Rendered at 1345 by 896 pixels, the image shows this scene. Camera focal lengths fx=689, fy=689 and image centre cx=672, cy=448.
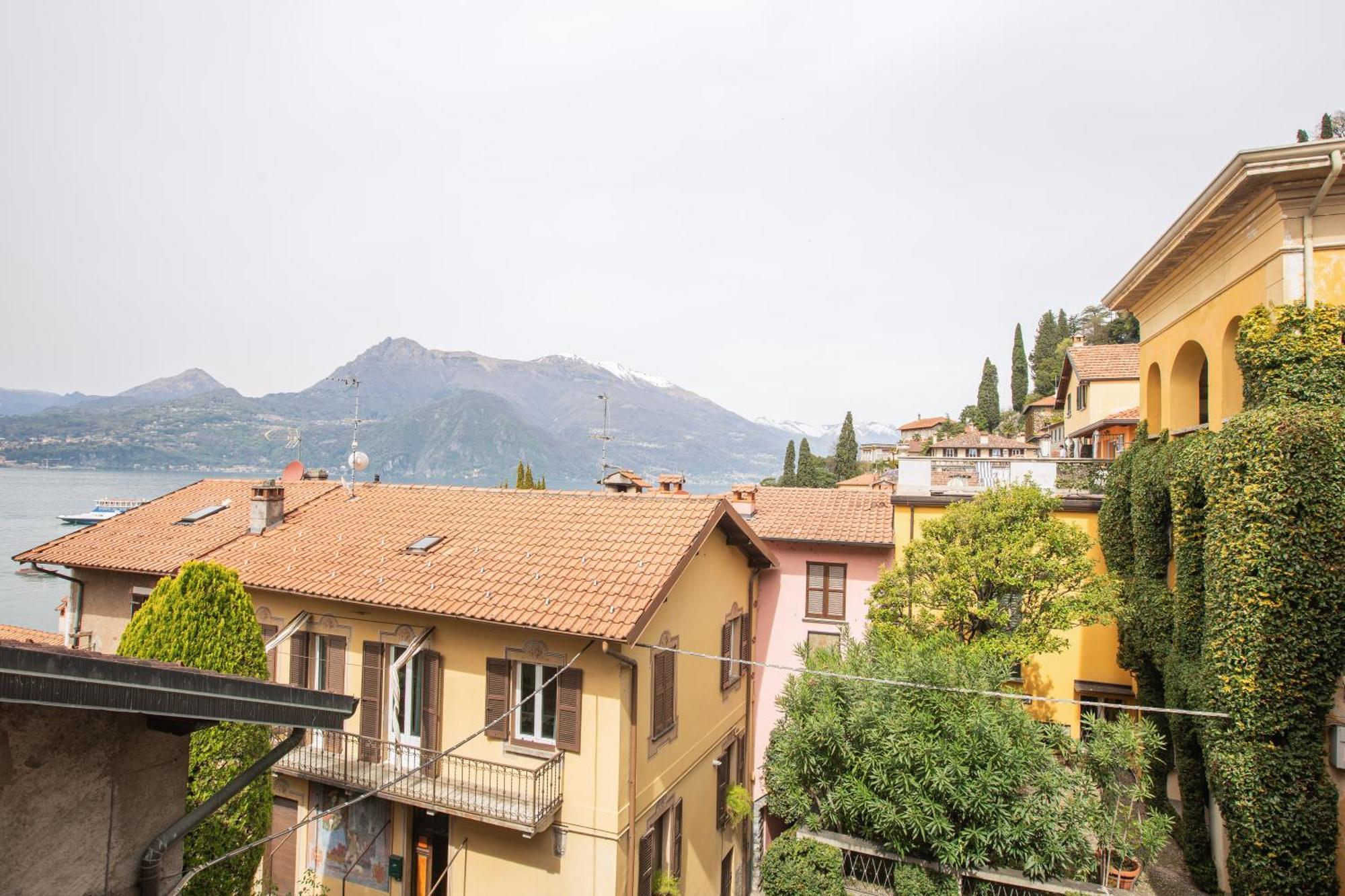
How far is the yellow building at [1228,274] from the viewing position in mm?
9438

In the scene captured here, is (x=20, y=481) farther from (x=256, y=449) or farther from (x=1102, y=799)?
(x=1102, y=799)

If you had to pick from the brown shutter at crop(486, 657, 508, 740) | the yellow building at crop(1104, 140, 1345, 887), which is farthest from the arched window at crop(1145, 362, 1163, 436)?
the brown shutter at crop(486, 657, 508, 740)

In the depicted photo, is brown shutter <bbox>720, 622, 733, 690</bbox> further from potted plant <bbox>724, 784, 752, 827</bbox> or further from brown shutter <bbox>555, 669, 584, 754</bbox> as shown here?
brown shutter <bbox>555, 669, 584, 754</bbox>

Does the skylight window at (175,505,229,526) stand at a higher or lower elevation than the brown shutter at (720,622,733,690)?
higher

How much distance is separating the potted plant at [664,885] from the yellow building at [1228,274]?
9112mm

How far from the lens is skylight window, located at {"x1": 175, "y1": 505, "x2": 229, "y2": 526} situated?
Answer: 17.2 m

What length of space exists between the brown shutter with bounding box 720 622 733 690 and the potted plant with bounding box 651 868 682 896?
411 cm

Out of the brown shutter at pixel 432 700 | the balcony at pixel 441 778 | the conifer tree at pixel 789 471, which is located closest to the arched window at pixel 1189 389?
the balcony at pixel 441 778

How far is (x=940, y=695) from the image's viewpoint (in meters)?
11.4

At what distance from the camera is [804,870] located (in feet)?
41.0

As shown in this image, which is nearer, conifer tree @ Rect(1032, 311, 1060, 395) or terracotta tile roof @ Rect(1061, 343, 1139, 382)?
terracotta tile roof @ Rect(1061, 343, 1139, 382)

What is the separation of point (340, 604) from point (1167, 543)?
1595 cm

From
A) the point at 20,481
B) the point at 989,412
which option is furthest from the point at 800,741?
the point at 20,481

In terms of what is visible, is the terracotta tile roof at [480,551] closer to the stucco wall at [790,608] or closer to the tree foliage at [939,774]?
the stucco wall at [790,608]
